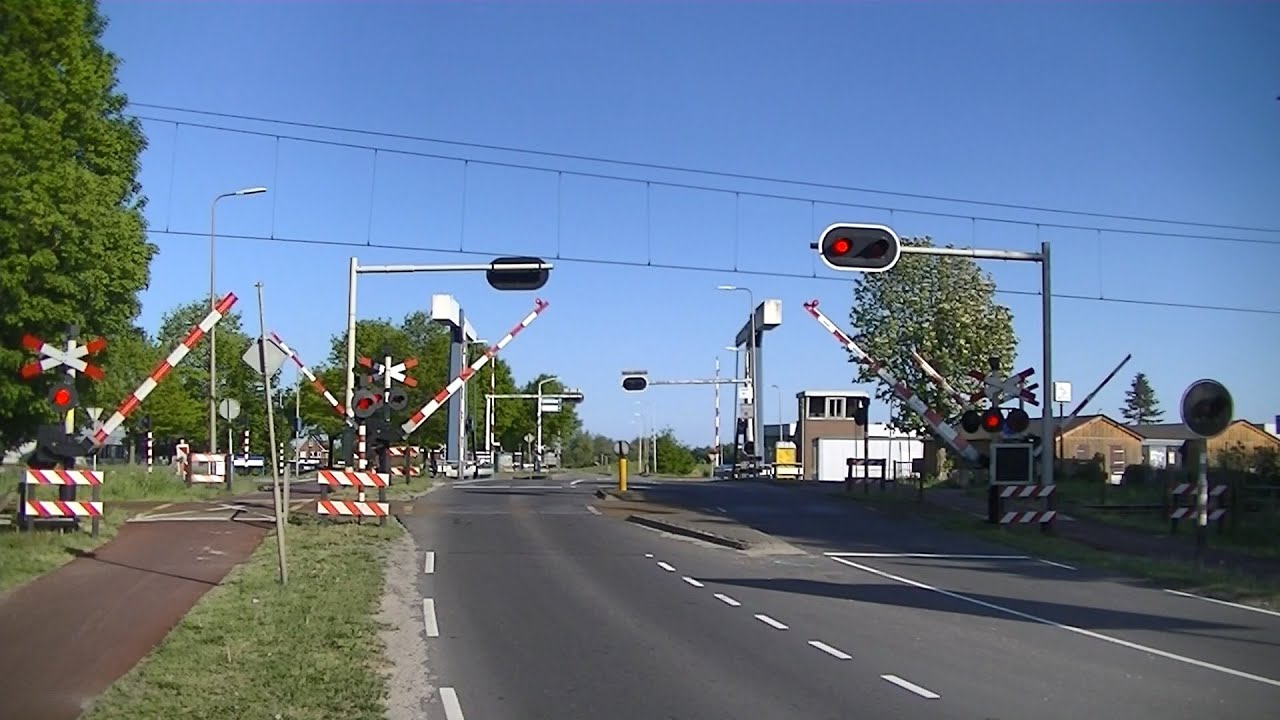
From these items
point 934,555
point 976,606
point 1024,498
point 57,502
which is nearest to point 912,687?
point 976,606

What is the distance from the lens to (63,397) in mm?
20625

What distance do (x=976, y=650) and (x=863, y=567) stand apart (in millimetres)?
8155

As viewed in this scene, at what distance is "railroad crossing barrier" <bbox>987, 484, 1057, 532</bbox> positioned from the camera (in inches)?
1057

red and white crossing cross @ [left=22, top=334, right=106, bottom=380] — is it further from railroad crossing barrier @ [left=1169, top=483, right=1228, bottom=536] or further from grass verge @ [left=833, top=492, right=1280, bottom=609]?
railroad crossing barrier @ [left=1169, top=483, right=1228, bottom=536]

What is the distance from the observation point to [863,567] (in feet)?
67.7

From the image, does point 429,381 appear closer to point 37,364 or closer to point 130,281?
point 130,281

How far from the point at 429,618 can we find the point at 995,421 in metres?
16.7

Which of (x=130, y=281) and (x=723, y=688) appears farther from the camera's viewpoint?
(x=130, y=281)

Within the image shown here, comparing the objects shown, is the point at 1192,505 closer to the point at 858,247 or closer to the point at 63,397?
the point at 858,247

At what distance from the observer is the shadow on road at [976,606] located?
14625 millimetres

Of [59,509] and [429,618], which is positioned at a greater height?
[59,509]

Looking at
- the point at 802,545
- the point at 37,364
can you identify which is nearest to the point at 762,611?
the point at 802,545

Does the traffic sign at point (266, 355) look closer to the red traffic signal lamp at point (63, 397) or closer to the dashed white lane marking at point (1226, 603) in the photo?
the red traffic signal lamp at point (63, 397)

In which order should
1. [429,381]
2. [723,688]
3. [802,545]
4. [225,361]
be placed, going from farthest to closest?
[429,381] < [225,361] < [802,545] < [723,688]
